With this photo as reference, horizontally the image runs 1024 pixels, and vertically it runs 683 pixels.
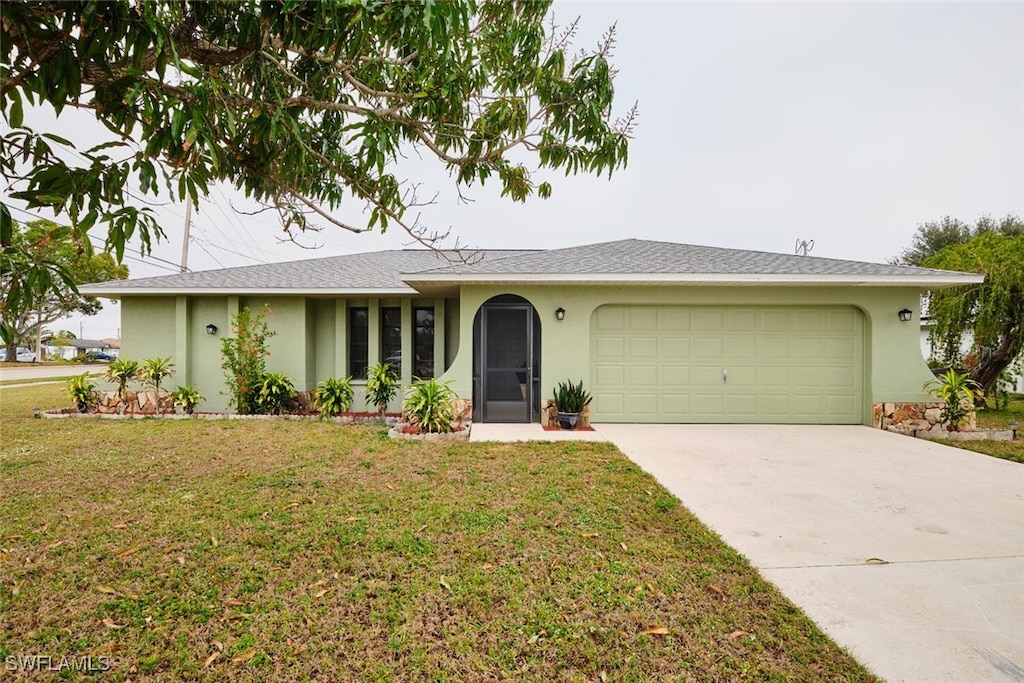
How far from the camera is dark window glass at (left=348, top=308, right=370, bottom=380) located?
10586mm

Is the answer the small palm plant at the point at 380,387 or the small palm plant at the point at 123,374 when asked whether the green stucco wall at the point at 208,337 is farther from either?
the small palm plant at the point at 380,387

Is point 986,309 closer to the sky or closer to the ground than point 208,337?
closer to the sky

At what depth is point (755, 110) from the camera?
1157 cm

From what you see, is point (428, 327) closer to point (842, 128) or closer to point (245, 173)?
point (245, 173)

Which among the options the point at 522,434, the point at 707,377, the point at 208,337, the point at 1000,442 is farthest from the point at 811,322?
the point at 208,337

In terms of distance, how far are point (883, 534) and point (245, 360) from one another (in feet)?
34.6

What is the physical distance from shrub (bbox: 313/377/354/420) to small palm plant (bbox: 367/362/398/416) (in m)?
0.48

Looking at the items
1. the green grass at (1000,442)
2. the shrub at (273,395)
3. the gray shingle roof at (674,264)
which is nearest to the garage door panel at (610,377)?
the gray shingle roof at (674,264)

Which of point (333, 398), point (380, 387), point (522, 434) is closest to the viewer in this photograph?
point (522, 434)

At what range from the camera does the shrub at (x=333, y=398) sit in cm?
919

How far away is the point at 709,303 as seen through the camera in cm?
868

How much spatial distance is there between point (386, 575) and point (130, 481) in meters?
3.97

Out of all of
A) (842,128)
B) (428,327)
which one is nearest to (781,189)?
(842,128)

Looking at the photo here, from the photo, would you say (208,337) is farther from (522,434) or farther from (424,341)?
(522,434)
